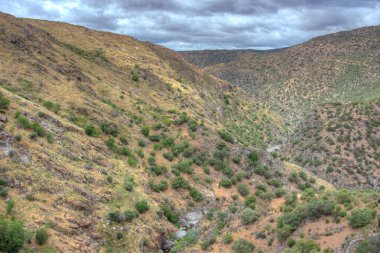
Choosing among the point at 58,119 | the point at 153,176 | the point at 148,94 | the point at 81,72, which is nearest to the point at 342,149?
the point at 148,94

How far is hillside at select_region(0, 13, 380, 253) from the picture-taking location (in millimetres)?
23344

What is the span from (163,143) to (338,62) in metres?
131

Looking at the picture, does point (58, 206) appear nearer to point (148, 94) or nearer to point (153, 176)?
point (153, 176)

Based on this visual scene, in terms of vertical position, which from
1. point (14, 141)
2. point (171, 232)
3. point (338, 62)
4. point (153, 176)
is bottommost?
point (171, 232)

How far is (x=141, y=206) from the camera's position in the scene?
2975 cm

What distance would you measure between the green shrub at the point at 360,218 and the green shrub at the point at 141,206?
50.5 ft

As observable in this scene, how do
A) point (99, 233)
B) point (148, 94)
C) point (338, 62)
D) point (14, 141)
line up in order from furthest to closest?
point (338, 62)
point (148, 94)
point (14, 141)
point (99, 233)

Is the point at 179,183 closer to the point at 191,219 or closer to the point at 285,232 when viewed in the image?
the point at 191,219

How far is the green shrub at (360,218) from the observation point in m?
20.7

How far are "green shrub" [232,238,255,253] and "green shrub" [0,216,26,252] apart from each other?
41.5 ft

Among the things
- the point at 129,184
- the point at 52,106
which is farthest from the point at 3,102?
the point at 129,184

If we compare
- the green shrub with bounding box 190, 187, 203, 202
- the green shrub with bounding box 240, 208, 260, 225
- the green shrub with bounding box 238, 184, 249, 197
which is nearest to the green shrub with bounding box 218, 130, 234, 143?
the green shrub with bounding box 238, 184, 249, 197

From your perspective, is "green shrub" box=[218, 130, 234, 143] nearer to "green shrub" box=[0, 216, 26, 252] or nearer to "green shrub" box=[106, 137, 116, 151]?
"green shrub" box=[106, 137, 116, 151]

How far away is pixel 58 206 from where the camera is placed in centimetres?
2555
